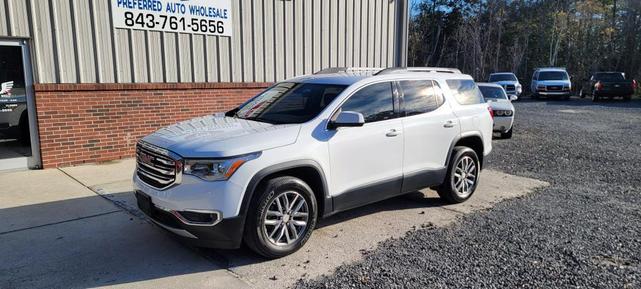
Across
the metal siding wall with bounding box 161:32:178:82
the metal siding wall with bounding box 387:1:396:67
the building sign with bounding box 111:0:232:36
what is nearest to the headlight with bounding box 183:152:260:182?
the building sign with bounding box 111:0:232:36

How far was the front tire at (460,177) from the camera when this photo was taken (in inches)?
227

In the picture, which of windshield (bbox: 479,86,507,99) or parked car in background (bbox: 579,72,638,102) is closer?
windshield (bbox: 479,86,507,99)

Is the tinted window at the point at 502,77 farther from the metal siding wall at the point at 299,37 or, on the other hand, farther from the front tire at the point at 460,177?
the front tire at the point at 460,177

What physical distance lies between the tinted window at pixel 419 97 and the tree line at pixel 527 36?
3352 centimetres

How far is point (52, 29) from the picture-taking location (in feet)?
24.1

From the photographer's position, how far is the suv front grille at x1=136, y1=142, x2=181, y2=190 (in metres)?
3.89

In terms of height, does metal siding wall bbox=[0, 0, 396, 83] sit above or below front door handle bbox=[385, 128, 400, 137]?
above

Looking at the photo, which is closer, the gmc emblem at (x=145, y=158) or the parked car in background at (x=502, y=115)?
the gmc emblem at (x=145, y=158)

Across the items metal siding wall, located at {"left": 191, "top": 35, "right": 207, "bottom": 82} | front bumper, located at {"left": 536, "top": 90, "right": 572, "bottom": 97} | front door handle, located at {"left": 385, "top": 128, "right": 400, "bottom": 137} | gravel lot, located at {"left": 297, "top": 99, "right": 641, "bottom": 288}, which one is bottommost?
gravel lot, located at {"left": 297, "top": 99, "right": 641, "bottom": 288}

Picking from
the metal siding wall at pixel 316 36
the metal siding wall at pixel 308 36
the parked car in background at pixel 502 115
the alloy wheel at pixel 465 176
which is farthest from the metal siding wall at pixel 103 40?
the parked car in background at pixel 502 115

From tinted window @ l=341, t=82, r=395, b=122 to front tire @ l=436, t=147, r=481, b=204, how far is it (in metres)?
1.32

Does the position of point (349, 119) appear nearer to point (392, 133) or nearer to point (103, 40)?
point (392, 133)

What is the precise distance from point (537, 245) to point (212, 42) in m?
7.24

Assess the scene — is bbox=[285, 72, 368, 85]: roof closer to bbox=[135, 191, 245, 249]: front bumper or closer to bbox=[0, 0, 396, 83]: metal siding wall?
bbox=[135, 191, 245, 249]: front bumper
